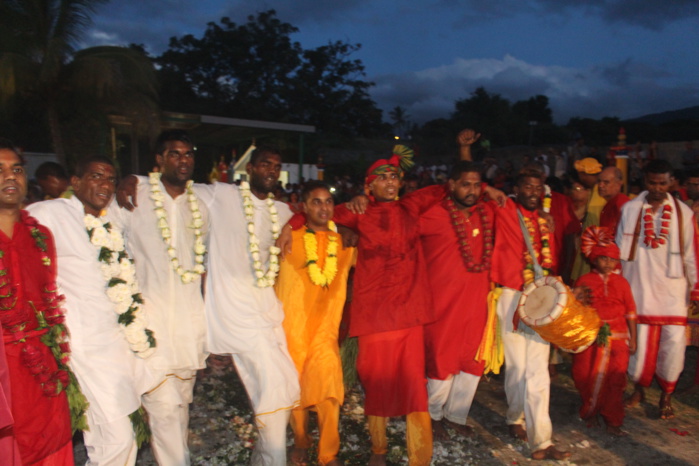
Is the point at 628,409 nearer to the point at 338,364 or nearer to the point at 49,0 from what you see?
the point at 338,364

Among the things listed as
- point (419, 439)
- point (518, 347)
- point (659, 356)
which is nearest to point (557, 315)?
point (518, 347)

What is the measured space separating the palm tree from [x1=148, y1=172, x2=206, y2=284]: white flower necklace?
1068 cm

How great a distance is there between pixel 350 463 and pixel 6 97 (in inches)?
482

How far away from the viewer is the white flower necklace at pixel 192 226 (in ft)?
13.3

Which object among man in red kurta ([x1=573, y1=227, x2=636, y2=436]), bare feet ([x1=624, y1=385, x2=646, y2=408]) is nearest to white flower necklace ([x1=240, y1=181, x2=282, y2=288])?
man in red kurta ([x1=573, y1=227, x2=636, y2=436])

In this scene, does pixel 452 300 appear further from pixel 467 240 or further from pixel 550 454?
pixel 550 454

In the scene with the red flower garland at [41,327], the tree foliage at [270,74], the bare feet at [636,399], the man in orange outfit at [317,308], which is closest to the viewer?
the red flower garland at [41,327]

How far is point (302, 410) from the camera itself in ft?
14.9

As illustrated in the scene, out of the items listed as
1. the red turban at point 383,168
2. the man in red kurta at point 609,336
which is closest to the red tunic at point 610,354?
the man in red kurta at point 609,336

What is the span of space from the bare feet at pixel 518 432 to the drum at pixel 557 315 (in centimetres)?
85

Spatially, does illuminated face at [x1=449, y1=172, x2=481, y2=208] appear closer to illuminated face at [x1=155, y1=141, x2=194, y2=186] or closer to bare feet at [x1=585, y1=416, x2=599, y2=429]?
illuminated face at [x1=155, y1=141, x2=194, y2=186]

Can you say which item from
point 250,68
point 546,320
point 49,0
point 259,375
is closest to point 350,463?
point 259,375

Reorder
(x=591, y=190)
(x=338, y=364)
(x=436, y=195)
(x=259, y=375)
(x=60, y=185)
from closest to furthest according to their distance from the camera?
1. (x=259, y=375)
2. (x=338, y=364)
3. (x=436, y=195)
4. (x=60, y=185)
5. (x=591, y=190)

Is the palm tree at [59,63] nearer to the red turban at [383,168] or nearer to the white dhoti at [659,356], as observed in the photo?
the red turban at [383,168]
